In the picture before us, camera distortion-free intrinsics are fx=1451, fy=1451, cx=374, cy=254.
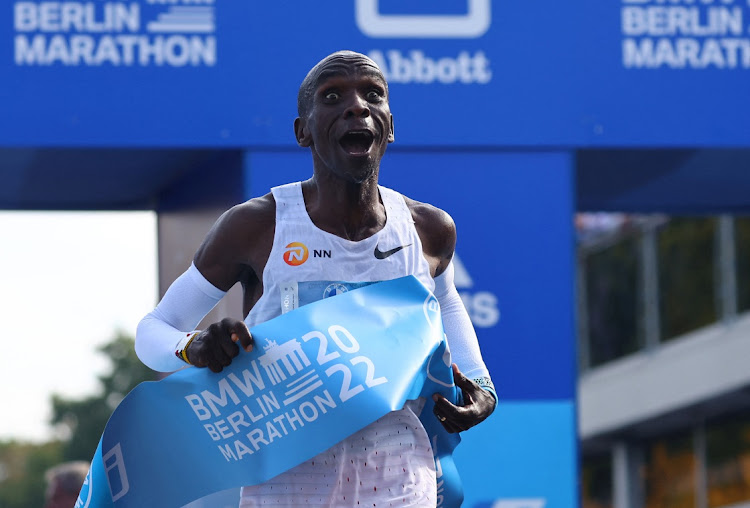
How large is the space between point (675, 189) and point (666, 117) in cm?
95

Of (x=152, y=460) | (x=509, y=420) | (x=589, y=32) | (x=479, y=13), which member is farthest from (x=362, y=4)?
(x=152, y=460)

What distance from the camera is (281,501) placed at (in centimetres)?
328

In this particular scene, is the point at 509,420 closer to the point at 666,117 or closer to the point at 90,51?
the point at 666,117

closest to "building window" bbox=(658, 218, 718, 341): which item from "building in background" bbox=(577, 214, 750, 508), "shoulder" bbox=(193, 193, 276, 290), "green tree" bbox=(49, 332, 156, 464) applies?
"building in background" bbox=(577, 214, 750, 508)

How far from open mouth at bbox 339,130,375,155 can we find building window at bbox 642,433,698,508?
1517cm

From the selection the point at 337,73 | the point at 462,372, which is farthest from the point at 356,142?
the point at 462,372

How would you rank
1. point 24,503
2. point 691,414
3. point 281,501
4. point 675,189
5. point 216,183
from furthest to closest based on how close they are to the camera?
point 24,503 → point 691,414 → point 675,189 → point 216,183 → point 281,501

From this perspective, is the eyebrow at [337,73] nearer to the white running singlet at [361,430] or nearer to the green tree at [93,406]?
the white running singlet at [361,430]

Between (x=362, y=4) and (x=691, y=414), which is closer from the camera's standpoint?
(x=362, y=4)

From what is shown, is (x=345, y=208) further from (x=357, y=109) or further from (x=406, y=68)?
(x=406, y=68)

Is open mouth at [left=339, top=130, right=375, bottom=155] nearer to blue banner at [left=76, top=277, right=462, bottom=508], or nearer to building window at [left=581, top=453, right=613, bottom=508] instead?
blue banner at [left=76, top=277, right=462, bottom=508]

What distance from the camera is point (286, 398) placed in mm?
3295

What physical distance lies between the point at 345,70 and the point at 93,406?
52122 millimetres

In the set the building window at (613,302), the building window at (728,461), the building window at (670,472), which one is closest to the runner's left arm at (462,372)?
the building window at (728,461)
